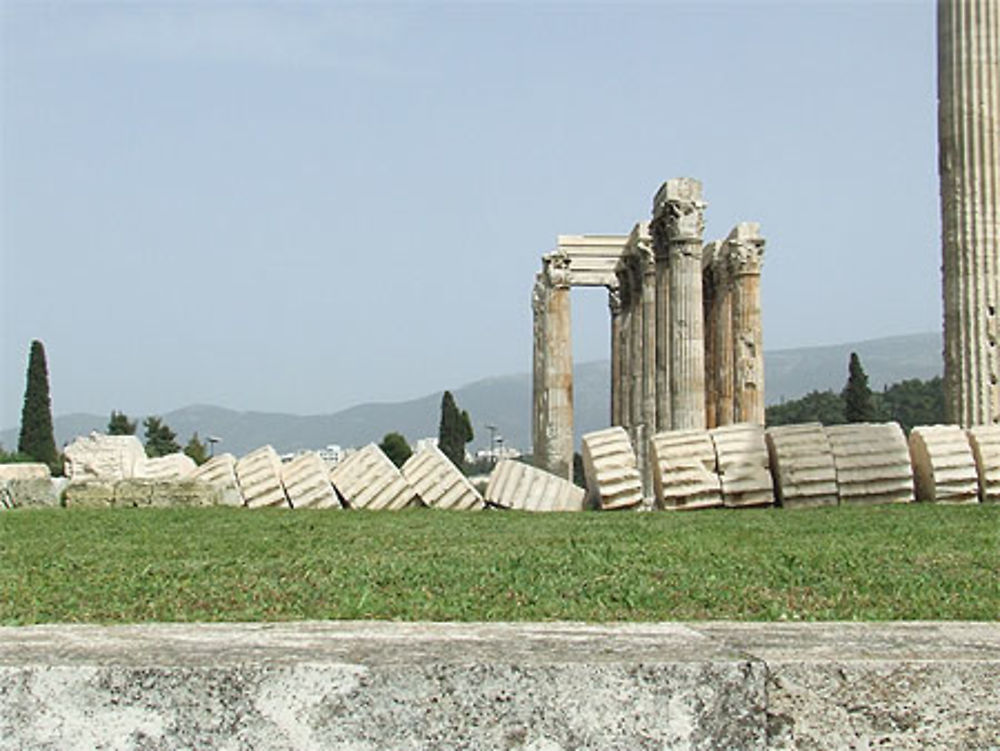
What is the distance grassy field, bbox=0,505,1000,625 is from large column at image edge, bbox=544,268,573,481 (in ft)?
72.5

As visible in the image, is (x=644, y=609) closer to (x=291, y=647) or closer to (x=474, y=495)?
(x=291, y=647)

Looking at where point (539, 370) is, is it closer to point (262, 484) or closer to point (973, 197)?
point (262, 484)

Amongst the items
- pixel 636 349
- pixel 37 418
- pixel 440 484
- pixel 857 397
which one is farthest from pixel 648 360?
pixel 37 418

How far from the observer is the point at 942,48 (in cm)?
2105

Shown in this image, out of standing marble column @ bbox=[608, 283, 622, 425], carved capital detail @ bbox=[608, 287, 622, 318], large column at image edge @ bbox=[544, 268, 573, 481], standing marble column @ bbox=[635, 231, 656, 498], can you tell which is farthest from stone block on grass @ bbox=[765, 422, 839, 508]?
carved capital detail @ bbox=[608, 287, 622, 318]

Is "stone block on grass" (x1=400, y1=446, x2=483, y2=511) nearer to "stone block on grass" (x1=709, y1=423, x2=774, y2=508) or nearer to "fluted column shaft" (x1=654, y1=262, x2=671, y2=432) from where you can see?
"stone block on grass" (x1=709, y1=423, x2=774, y2=508)

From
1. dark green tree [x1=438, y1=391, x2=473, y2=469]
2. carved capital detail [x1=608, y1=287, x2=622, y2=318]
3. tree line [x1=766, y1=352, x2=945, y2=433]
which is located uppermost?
carved capital detail [x1=608, y1=287, x2=622, y2=318]

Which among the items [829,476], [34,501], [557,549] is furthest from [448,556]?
[34,501]

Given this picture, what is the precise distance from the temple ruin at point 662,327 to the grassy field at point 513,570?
12354 millimetres

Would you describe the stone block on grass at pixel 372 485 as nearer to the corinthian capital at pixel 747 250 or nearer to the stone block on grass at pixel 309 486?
the stone block on grass at pixel 309 486

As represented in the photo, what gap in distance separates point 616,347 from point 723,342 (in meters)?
7.86

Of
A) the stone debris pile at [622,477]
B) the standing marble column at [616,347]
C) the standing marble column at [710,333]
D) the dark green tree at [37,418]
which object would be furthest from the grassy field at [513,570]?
the dark green tree at [37,418]

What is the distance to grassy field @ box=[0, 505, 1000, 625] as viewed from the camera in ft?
27.0

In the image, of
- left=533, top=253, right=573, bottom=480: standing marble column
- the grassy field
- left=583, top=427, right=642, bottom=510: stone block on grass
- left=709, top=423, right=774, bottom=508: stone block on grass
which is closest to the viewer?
the grassy field
